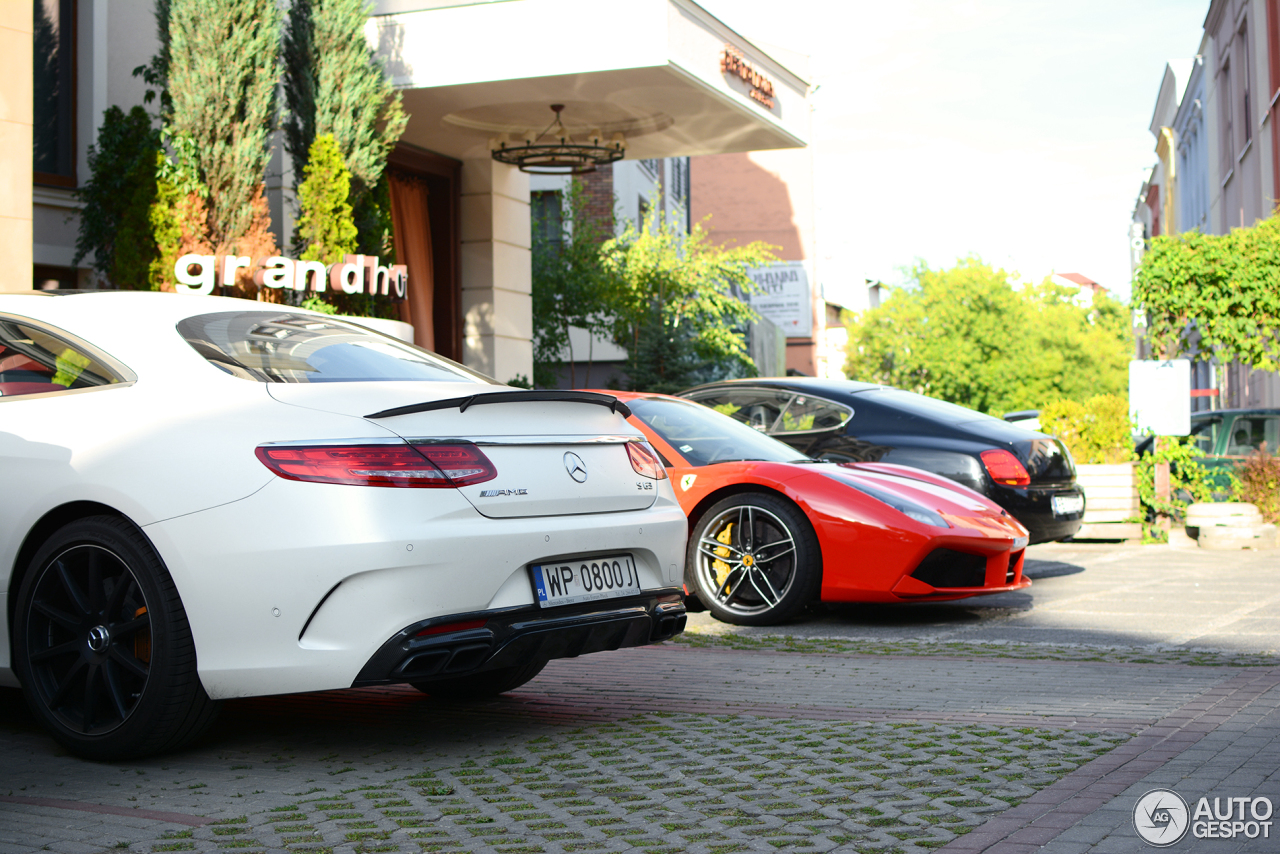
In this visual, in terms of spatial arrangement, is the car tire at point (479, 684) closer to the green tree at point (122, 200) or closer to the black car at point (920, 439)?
the black car at point (920, 439)

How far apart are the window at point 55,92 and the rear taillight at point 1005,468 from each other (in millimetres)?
9238

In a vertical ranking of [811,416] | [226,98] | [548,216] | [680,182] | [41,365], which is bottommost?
[811,416]

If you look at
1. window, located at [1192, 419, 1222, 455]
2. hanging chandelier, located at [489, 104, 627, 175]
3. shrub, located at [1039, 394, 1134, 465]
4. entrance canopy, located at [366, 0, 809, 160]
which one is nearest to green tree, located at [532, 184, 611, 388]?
hanging chandelier, located at [489, 104, 627, 175]

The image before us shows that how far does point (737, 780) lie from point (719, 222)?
55.8 meters

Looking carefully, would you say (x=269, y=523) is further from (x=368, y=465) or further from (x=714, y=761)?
(x=714, y=761)

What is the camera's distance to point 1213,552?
11875mm

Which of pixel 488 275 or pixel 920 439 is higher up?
pixel 488 275

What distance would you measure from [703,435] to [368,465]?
173 inches

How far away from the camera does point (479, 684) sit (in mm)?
5344

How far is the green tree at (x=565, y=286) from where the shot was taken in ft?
79.5

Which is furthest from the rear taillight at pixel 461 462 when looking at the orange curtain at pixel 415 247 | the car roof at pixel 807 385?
the orange curtain at pixel 415 247

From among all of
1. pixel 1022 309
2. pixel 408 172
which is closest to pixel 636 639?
pixel 408 172

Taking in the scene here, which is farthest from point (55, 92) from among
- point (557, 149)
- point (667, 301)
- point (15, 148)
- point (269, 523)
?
point (667, 301)

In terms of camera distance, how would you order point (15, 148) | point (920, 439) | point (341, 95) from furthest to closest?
point (341, 95)
point (15, 148)
point (920, 439)
